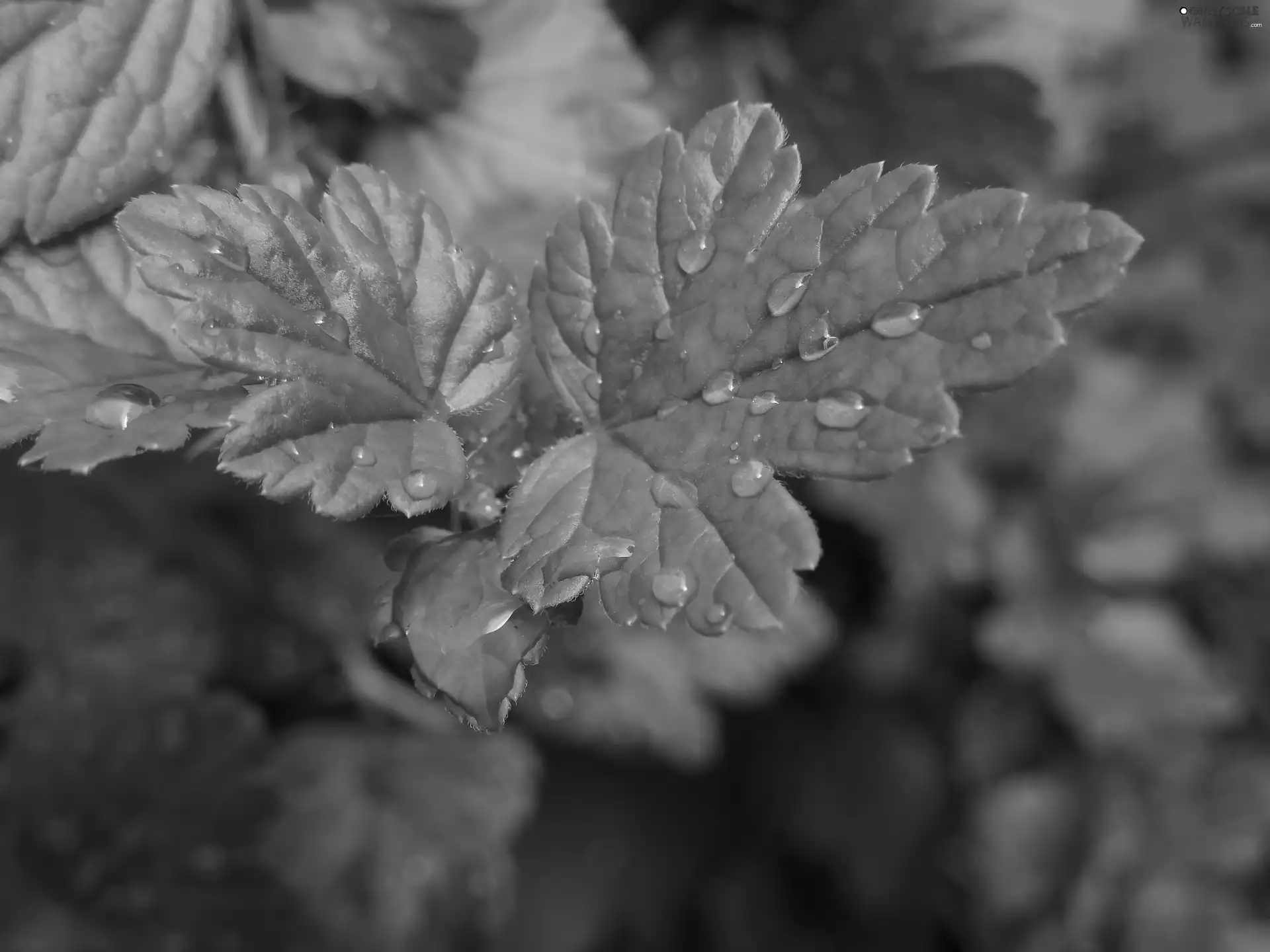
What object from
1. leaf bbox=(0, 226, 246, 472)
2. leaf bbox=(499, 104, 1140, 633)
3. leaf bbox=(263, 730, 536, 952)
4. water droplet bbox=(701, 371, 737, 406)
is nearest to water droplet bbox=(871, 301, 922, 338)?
leaf bbox=(499, 104, 1140, 633)

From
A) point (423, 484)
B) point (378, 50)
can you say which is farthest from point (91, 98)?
point (423, 484)

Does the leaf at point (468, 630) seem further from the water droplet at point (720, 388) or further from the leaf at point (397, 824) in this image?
the leaf at point (397, 824)

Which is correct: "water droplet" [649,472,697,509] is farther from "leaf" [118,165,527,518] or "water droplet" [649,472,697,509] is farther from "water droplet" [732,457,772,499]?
"leaf" [118,165,527,518]

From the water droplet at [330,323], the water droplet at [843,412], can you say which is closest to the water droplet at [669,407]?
the water droplet at [843,412]

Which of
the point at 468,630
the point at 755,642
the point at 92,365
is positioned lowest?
the point at 755,642

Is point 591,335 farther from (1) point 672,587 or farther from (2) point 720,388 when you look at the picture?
(1) point 672,587

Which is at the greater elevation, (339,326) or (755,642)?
(339,326)

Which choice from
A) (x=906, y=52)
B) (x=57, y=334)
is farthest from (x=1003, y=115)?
(x=57, y=334)
